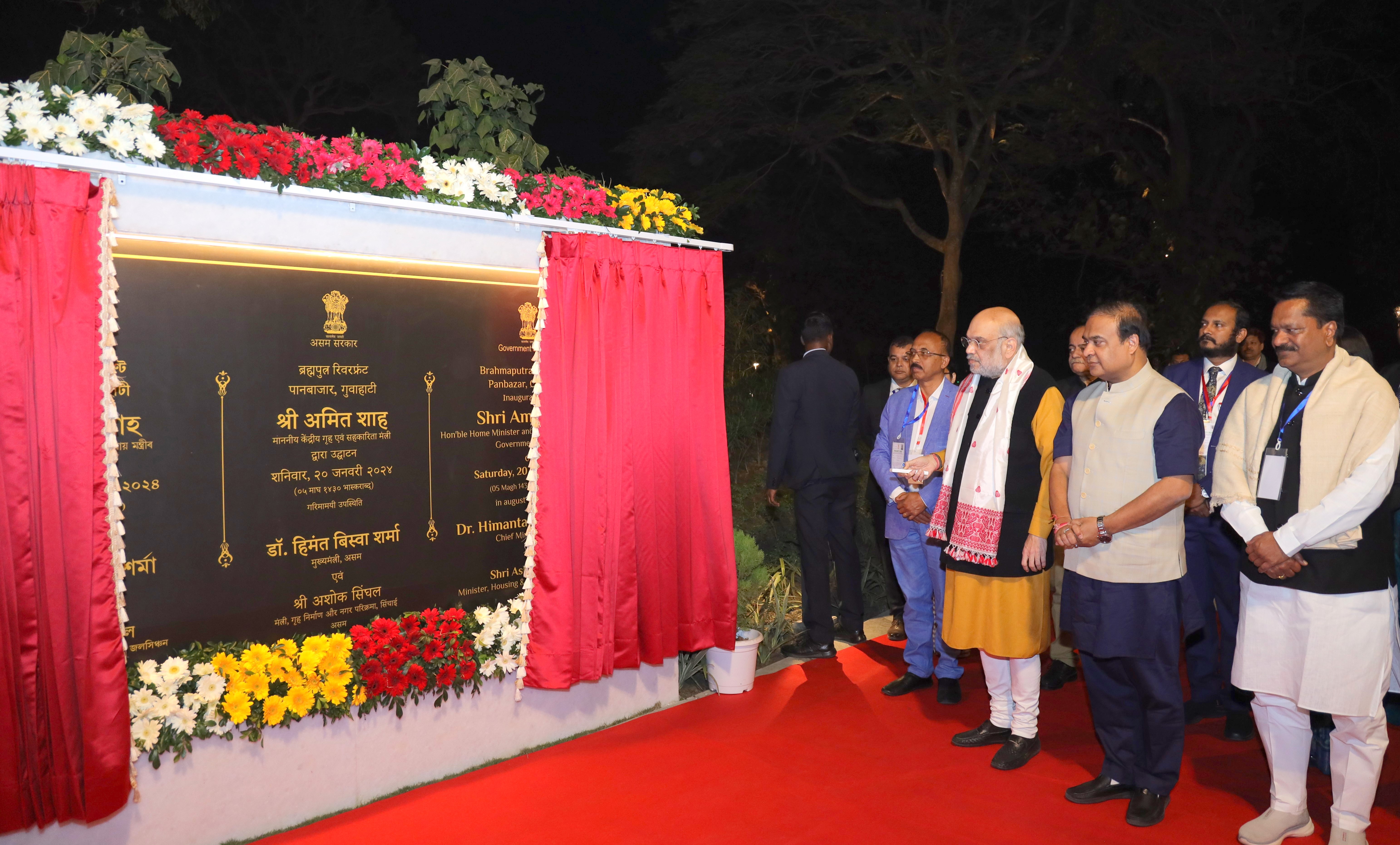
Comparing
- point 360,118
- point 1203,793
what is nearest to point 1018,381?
point 1203,793

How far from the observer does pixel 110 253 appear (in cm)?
310

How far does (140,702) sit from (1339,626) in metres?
4.04

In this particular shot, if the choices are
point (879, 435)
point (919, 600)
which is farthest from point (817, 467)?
point (919, 600)

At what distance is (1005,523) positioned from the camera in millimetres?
4066

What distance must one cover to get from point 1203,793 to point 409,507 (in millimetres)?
3417

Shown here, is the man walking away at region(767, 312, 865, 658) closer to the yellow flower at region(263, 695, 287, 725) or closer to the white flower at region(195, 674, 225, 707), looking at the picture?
the yellow flower at region(263, 695, 287, 725)

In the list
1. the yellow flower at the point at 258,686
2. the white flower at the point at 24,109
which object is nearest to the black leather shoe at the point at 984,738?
the yellow flower at the point at 258,686

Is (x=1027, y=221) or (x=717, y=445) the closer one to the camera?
(x=717, y=445)

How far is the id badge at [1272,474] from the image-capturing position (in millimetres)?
3422

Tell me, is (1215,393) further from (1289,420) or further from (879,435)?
(879,435)

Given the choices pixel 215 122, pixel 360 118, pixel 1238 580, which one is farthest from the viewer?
pixel 360 118

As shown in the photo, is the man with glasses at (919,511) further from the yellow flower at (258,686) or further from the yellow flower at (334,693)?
the yellow flower at (258,686)

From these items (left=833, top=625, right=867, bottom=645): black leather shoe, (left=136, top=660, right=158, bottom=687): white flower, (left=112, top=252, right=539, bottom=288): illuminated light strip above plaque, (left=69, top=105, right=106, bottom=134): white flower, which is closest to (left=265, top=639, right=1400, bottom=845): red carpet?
(left=136, top=660, right=158, bottom=687): white flower

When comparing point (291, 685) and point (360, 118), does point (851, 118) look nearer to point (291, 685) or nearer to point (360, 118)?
point (360, 118)
